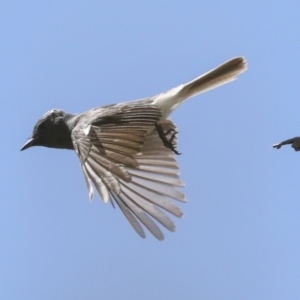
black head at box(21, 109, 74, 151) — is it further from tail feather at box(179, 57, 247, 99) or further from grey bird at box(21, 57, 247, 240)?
tail feather at box(179, 57, 247, 99)

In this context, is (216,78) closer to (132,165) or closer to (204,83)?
(204,83)

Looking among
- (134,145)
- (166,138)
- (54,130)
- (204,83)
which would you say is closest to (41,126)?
(54,130)

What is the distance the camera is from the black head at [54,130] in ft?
20.8

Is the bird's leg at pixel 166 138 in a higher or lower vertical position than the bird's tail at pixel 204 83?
lower

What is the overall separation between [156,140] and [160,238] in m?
1.72

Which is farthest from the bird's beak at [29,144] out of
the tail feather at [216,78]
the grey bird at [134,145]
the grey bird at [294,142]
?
the grey bird at [294,142]

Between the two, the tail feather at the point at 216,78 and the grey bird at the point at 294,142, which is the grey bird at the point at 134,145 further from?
the grey bird at the point at 294,142

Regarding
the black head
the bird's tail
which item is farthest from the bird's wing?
the black head

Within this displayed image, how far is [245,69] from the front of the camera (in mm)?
5781

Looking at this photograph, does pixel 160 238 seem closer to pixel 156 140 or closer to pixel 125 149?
pixel 125 149

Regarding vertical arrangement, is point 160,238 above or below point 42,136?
below

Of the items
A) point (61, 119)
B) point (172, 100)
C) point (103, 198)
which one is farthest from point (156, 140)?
point (103, 198)

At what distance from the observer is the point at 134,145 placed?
4797mm

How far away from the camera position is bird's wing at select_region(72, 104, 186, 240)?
14.6ft
